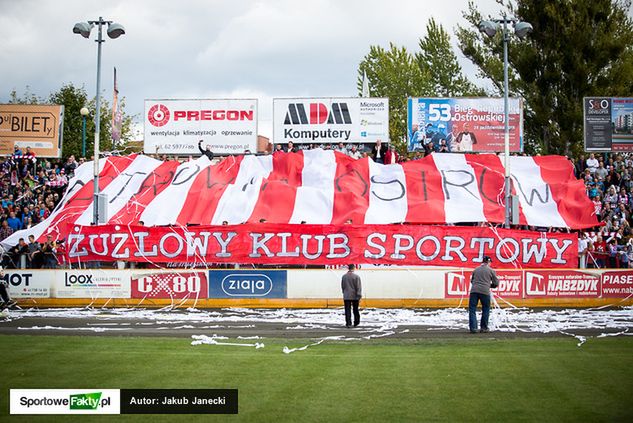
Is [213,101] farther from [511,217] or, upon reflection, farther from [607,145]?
[607,145]

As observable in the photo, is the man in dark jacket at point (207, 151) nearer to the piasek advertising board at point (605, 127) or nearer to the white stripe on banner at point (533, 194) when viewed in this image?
the white stripe on banner at point (533, 194)

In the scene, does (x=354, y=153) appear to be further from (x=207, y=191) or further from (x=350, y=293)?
(x=350, y=293)

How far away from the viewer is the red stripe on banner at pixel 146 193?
30703 millimetres

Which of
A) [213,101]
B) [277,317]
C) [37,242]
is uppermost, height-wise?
[213,101]

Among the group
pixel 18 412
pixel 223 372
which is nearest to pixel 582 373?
pixel 223 372

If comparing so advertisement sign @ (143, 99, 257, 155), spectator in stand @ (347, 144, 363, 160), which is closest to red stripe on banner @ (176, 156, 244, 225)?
so advertisement sign @ (143, 99, 257, 155)

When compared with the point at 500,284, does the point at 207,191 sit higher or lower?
higher

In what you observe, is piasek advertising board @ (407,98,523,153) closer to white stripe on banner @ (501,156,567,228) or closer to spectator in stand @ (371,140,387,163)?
spectator in stand @ (371,140,387,163)

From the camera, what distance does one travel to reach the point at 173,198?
1231 inches

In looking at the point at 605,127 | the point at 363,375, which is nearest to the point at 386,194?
the point at 605,127

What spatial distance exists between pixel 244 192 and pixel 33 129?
15896 millimetres

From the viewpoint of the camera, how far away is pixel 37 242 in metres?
28.8

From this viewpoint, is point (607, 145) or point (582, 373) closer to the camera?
point (582, 373)

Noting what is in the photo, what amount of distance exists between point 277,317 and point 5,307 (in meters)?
8.93
